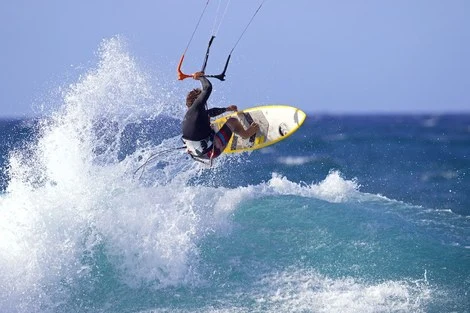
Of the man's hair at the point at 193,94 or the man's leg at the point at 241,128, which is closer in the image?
the man's hair at the point at 193,94

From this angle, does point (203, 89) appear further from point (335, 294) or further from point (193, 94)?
point (335, 294)

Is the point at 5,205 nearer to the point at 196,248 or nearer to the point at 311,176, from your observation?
the point at 196,248

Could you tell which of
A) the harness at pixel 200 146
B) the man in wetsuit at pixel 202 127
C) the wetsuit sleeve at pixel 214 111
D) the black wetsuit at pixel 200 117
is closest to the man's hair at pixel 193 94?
the man in wetsuit at pixel 202 127

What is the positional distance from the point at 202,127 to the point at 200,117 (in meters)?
0.17

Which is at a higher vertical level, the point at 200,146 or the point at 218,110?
the point at 218,110

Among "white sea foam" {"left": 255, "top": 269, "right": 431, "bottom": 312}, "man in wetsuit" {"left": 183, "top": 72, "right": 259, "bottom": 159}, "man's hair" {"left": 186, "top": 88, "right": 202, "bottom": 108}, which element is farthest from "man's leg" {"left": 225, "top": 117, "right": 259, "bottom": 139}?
"white sea foam" {"left": 255, "top": 269, "right": 431, "bottom": 312}

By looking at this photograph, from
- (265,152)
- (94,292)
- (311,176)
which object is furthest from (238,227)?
(265,152)

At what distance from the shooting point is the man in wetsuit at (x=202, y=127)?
7645 mm

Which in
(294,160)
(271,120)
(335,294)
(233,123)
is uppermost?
(233,123)

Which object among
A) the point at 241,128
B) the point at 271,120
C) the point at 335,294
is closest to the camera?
the point at 335,294

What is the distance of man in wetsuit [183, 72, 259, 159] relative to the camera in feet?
25.1

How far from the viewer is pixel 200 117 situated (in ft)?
25.7

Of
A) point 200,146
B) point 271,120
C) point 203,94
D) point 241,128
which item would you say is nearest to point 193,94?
point 203,94

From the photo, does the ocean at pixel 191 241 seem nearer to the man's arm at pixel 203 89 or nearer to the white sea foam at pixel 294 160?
the man's arm at pixel 203 89
